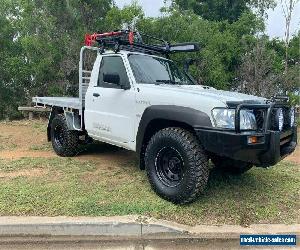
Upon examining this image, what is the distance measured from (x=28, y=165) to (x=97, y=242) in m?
2.97

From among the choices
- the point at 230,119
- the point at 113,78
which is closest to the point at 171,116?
the point at 230,119

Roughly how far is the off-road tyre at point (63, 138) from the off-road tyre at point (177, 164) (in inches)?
99.4

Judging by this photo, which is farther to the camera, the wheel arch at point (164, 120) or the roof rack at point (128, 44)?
the roof rack at point (128, 44)

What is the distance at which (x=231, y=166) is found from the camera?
5891 mm

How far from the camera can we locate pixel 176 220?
175 inches

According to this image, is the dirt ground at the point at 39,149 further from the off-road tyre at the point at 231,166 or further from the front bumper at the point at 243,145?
the front bumper at the point at 243,145

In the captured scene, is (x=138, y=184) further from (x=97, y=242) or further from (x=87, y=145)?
(x=87, y=145)

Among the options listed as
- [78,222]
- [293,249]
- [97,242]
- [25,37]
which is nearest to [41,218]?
[78,222]

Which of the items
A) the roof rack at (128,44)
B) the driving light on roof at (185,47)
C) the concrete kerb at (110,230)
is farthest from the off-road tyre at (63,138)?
the concrete kerb at (110,230)

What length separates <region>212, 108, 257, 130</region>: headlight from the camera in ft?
14.1

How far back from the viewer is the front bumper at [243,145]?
13.8ft

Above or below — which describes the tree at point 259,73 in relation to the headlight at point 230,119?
above

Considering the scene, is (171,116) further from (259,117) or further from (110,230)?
(110,230)

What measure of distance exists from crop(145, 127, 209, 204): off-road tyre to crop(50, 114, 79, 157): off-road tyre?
8.28 feet
